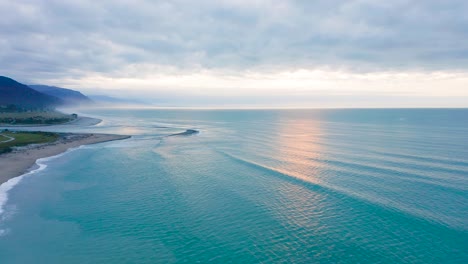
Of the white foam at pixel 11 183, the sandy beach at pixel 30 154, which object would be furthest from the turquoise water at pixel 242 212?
the sandy beach at pixel 30 154

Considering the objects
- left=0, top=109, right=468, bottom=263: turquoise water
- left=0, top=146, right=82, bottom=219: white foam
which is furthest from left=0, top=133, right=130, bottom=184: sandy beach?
left=0, top=109, right=468, bottom=263: turquoise water

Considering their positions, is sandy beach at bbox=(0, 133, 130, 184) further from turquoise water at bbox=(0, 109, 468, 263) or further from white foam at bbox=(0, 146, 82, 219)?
turquoise water at bbox=(0, 109, 468, 263)

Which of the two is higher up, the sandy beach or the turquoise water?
the sandy beach

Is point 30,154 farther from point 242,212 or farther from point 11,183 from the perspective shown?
point 242,212

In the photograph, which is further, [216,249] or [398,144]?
[398,144]

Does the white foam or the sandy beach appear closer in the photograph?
the white foam

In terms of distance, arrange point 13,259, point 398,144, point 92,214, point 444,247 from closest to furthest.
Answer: point 13,259 < point 444,247 < point 92,214 < point 398,144

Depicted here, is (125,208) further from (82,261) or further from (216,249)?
(216,249)

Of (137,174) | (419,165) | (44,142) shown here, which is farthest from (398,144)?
(44,142)

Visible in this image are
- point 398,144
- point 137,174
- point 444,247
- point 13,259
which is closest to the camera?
point 13,259
